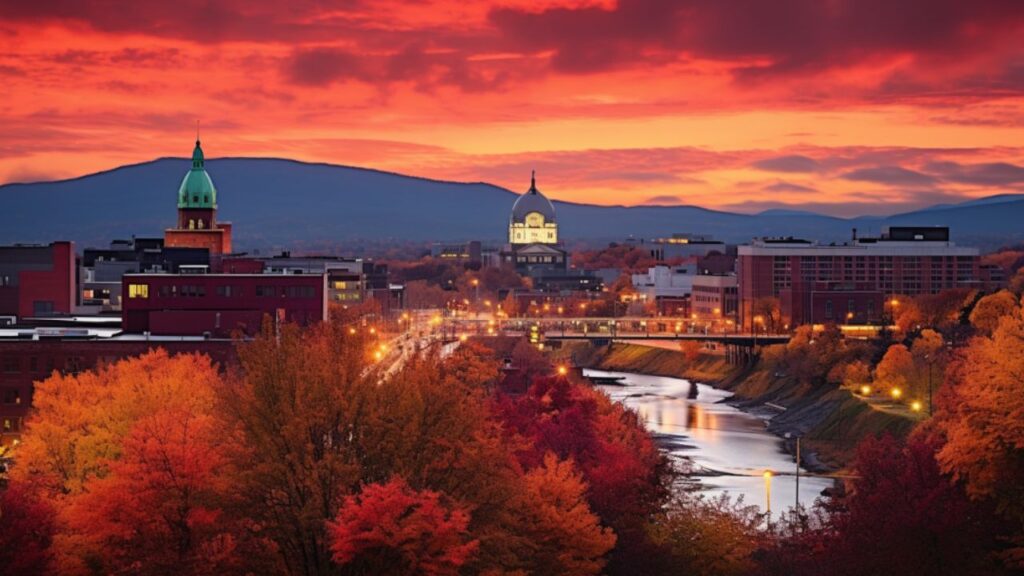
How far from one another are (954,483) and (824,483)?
106 feet

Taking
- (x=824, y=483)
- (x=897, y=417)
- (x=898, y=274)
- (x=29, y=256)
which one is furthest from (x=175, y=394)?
(x=898, y=274)

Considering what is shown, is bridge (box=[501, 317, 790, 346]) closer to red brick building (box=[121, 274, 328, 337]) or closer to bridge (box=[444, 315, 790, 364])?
bridge (box=[444, 315, 790, 364])

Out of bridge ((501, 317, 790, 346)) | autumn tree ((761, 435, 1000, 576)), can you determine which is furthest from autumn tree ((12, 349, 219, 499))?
bridge ((501, 317, 790, 346))

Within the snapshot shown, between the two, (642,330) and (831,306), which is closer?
(831,306)

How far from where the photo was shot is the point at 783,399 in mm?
126250

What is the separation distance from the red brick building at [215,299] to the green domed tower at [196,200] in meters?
71.1

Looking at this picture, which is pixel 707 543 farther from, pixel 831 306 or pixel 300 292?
pixel 831 306

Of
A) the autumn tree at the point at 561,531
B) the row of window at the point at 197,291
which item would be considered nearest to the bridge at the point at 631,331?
the row of window at the point at 197,291

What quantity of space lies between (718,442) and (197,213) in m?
80.8

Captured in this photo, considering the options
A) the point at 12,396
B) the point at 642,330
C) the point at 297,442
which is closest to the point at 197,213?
the point at 642,330

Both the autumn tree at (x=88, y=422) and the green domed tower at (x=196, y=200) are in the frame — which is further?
the green domed tower at (x=196, y=200)

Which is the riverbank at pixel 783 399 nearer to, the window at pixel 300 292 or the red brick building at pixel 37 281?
the window at pixel 300 292

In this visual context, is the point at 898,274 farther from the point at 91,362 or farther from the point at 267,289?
the point at 91,362

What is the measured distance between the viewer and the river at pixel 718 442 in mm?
78438
